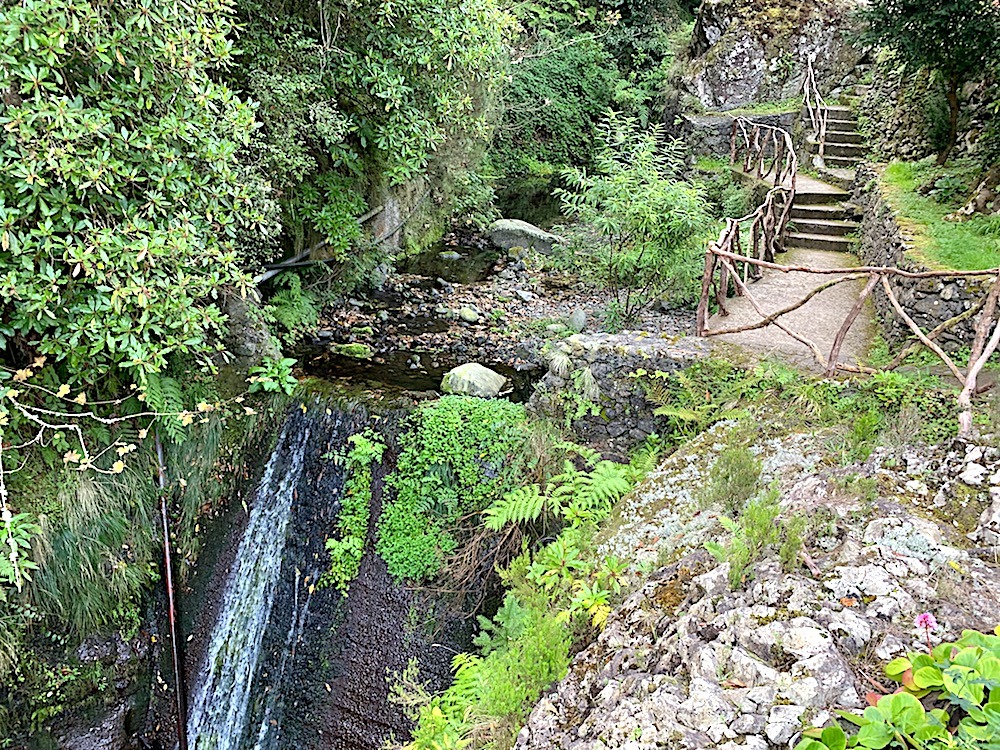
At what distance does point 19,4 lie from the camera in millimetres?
4242

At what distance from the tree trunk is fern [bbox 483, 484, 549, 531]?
7470 millimetres

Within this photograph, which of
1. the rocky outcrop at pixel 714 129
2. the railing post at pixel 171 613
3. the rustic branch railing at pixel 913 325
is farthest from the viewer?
the rocky outcrop at pixel 714 129

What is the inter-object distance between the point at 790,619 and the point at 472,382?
5.24 metres

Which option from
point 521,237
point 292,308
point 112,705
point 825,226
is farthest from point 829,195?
point 112,705

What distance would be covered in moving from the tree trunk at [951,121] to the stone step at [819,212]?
1446 mm

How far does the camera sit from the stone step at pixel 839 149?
37.4 feet

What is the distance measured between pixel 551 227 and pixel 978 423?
11.6 m

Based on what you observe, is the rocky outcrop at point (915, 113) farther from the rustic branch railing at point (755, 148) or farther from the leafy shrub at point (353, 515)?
the leafy shrub at point (353, 515)

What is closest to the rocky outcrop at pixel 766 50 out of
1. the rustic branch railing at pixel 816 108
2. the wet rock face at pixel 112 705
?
the rustic branch railing at pixel 816 108

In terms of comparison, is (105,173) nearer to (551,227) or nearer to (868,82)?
(551,227)

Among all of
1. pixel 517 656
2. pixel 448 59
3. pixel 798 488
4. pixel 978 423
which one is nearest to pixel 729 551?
pixel 798 488

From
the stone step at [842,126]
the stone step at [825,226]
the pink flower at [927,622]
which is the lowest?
the pink flower at [927,622]

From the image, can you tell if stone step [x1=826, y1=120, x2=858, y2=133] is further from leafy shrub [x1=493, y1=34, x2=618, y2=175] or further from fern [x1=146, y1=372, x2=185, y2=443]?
fern [x1=146, y1=372, x2=185, y2=443]

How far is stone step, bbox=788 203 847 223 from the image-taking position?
392 inches
